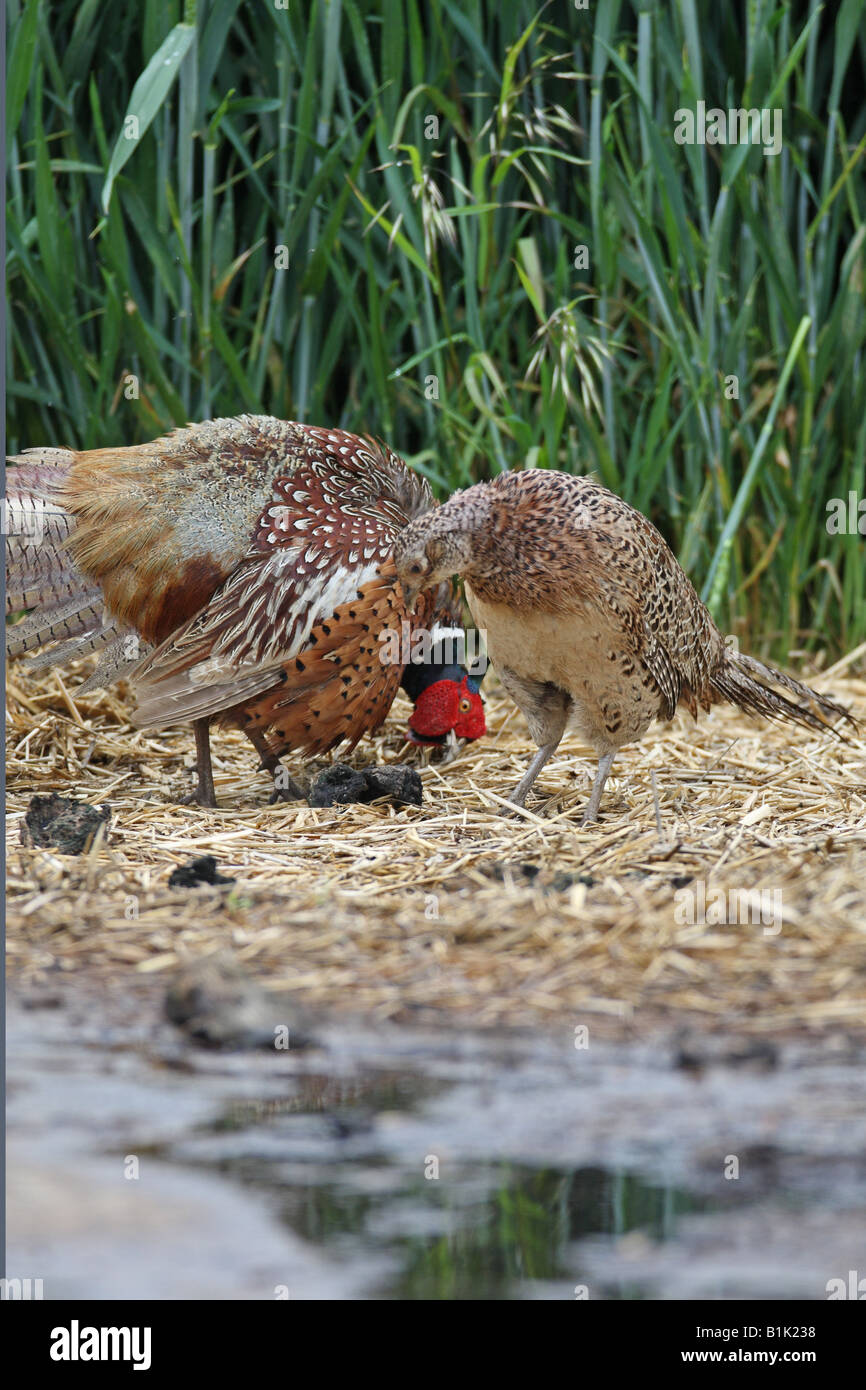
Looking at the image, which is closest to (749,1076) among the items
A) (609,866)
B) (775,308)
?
(609,866)

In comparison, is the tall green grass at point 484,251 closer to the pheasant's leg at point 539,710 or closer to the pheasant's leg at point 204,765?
the pheasant's leg at point 539,710

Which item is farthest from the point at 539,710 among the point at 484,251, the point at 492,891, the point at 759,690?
the point at 484,251

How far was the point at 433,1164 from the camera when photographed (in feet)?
6.66

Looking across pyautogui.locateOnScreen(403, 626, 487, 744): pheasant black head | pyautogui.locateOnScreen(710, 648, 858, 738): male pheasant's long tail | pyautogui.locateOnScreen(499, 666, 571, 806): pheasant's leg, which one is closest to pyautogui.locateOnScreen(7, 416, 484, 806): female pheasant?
pyautogui.locateOnScreen(403, 626, 487, 744): pheasant black head

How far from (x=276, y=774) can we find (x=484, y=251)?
2.07m

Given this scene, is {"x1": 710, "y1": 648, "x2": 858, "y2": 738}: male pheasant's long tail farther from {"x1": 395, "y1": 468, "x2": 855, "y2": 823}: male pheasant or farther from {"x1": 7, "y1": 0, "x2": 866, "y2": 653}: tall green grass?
{"x1": 7, "y1": 0, "x2": 866, "y2": 653}: tall green grass

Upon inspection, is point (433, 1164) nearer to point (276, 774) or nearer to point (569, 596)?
point (569, 596)

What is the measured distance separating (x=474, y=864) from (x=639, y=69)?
3191mm

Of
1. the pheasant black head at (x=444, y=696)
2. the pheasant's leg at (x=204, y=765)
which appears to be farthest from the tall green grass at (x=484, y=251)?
the pheasant's leg at (x=204, y=765)

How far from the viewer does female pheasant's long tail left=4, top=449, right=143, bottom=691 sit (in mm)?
4055

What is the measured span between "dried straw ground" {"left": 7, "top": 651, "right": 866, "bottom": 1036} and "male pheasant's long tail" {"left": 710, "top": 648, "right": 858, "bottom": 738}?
15cm

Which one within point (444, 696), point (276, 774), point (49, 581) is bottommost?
point (276, 774)
